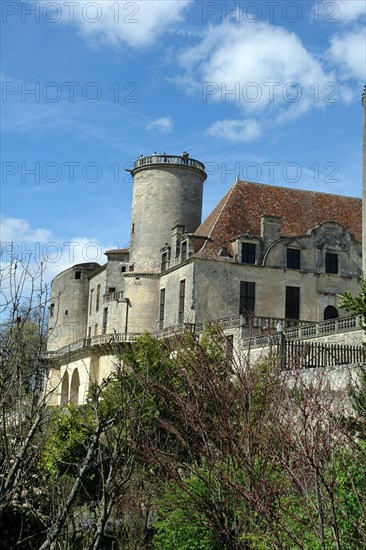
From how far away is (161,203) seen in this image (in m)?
48.2

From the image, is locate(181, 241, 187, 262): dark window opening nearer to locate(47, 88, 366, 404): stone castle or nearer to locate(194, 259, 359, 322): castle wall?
locate(47, 88, 366, 404): stone castle

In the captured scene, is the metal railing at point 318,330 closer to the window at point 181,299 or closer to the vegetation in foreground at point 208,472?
the vegetation in foreground at point 208,472

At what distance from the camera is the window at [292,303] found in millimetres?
42750

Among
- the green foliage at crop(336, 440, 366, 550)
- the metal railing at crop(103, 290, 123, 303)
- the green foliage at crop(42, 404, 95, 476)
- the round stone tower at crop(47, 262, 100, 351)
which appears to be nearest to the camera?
the green foliage at crop(336, 440, 366, 550)

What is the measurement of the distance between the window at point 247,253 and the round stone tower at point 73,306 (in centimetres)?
2152

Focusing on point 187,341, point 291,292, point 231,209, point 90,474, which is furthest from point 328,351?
point 231,209

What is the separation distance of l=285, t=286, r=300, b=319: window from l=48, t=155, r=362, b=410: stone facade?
55 millimetres

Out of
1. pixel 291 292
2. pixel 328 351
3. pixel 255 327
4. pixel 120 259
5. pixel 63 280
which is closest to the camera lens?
pixel 328 351

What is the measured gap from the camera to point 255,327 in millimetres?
36281

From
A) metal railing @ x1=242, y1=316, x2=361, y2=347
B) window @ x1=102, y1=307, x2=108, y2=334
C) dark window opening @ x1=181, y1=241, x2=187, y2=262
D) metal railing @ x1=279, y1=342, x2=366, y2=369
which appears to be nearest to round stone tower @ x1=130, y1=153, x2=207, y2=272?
dark window opening @ x1=181, y1=241, x2=187, y2=262

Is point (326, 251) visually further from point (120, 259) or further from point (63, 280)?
point (63, 280)

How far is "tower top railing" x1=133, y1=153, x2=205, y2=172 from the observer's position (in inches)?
1916

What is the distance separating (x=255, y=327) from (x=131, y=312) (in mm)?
12586

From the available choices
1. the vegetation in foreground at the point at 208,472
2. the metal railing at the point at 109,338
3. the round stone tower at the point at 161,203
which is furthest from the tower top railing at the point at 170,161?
the vegetation in foreground at the point at 208,472
